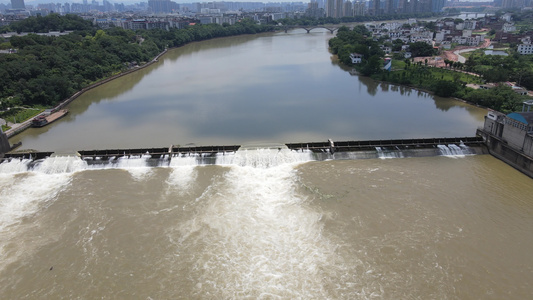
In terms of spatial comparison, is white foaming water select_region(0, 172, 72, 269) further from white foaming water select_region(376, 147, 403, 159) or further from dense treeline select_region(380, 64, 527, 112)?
dense treeline select_region(380, 64, 527, 112)

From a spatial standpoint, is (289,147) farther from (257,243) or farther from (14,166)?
(14,166)

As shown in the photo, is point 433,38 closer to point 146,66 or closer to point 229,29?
point 229,29

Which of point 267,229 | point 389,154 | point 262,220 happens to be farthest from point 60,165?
point 389,154

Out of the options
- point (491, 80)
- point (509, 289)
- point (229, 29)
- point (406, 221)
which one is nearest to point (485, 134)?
point (406, 221)

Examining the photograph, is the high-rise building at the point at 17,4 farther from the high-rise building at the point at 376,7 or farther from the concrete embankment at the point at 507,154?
the concrete embankment at the point at 507,154

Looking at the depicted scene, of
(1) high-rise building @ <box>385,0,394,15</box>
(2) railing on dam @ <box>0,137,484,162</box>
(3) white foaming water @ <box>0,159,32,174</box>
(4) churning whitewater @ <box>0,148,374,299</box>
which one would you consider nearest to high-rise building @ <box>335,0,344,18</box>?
(1) high-rise building @ <box>385,0,394,15</box>

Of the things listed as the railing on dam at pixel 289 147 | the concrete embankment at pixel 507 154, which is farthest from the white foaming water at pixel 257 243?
the concrete embankment at pixel 507 154
